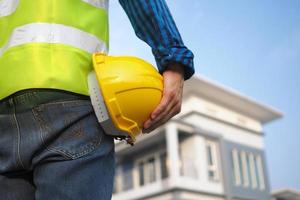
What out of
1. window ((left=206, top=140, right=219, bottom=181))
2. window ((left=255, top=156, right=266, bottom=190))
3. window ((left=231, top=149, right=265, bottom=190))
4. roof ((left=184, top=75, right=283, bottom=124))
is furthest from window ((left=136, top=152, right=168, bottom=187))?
window ((left=255, top=156, right=266, bottom=190))

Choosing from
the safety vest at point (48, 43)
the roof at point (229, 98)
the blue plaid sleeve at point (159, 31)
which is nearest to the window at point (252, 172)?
the roof at point (229, 98)

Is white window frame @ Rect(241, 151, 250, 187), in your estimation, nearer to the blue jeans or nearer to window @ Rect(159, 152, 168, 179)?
window @ Rect(159, 152, 168, 179)

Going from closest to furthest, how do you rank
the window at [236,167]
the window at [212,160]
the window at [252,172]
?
the window at [212,160] → the window at [236,167] → the window at [252,172]

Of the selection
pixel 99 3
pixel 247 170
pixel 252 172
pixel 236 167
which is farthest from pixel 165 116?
pixel 252 172

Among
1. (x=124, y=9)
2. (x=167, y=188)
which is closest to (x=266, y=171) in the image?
(x=167, y=188)

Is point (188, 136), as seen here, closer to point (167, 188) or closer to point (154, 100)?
point (167, 188)

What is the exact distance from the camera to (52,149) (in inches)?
36.5

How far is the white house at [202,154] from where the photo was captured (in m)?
15.7

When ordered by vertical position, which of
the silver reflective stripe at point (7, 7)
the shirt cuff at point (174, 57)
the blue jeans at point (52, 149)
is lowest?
the blue jeans at point (52, 149)

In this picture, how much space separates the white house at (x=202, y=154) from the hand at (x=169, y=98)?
1407 centimetres

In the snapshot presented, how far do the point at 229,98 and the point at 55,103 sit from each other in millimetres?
17549

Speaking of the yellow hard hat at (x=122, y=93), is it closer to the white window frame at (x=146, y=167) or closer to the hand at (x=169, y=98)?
the hand at (x=169, y=98)

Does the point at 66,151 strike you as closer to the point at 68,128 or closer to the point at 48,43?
the point at 68,128

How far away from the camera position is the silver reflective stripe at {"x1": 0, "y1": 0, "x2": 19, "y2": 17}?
1.09 m
